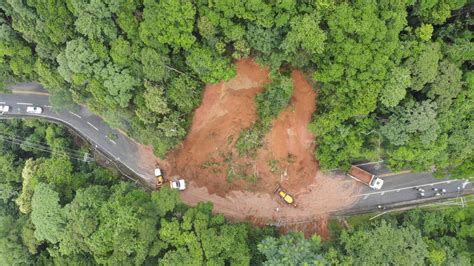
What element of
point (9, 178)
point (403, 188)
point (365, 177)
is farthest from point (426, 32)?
point (9, 178)

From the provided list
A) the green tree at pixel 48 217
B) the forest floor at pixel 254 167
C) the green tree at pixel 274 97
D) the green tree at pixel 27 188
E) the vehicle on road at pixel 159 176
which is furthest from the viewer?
the vehicle on road at pixel 159 176

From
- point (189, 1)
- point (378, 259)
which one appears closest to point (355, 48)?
point (189, 1)

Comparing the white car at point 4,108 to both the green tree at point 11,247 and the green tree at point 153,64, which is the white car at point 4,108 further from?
the green tree at point 153,64

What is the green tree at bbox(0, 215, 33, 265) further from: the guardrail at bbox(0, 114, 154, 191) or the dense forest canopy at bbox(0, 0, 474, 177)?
the dense forest canopy at bbox(0, 0, 474, 177)

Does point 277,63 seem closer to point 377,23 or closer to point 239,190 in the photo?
point 377,23

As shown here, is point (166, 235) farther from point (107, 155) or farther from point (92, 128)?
point (92, 128)

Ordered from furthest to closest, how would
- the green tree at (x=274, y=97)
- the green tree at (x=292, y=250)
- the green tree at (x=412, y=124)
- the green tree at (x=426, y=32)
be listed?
the green tree at (x=274, y=97) → the green tree at (x=292, y=250) → the green tree at (x=412, y=124) → the green tree at (x=426, y=32)

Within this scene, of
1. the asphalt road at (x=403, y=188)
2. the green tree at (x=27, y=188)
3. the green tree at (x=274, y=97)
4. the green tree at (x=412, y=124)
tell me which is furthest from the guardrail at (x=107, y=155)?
the green tree at (x=412, y=124)
